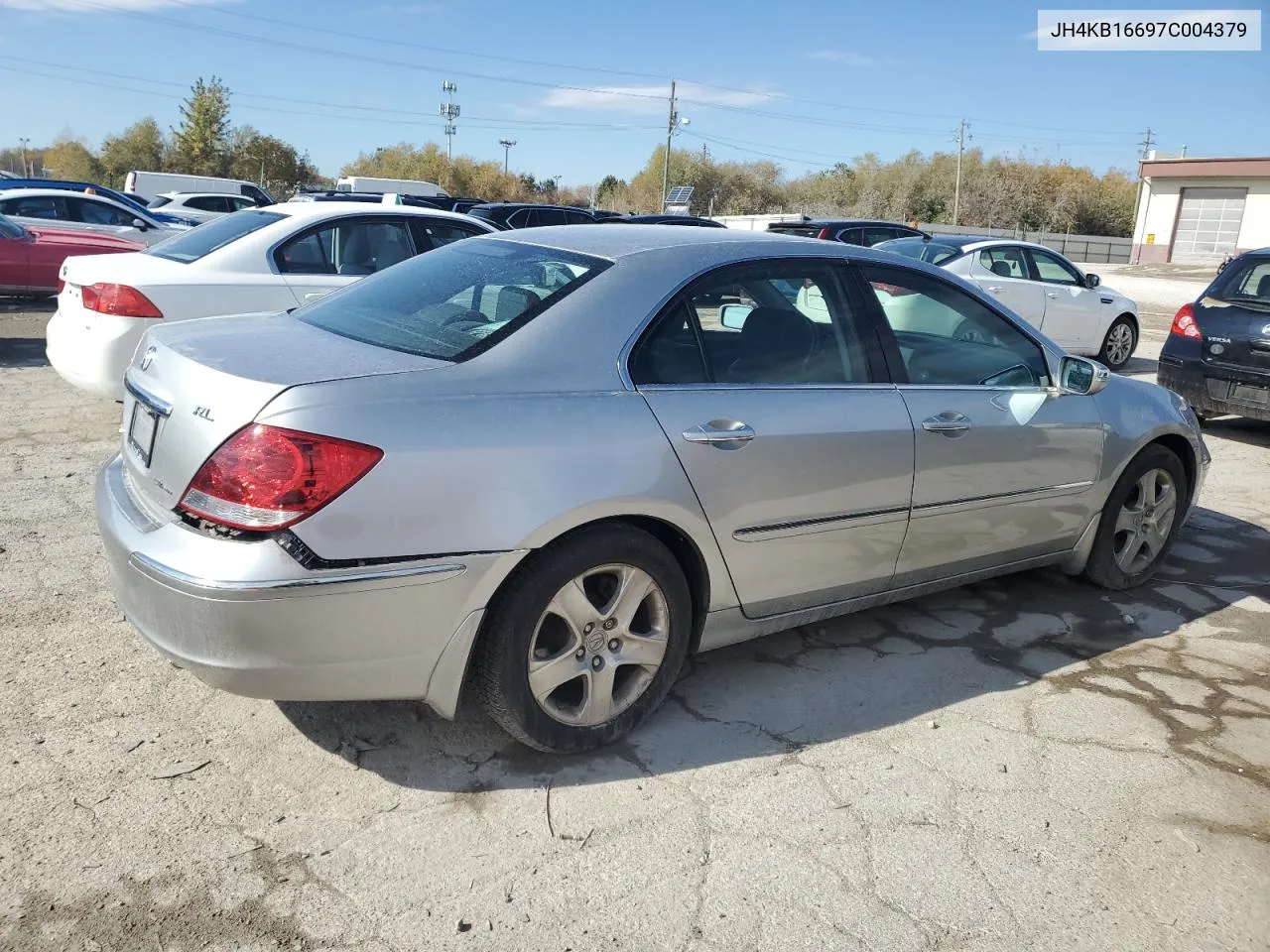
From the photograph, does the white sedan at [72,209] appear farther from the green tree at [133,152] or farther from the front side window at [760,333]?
the green tree at [133,152]

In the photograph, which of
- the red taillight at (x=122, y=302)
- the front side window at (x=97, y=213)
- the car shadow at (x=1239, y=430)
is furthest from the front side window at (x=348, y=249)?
the front side window at (x=97, y=213)

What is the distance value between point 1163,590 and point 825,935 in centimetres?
330

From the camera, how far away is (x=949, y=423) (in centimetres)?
379

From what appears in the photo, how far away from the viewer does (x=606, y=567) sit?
2992 millimetres

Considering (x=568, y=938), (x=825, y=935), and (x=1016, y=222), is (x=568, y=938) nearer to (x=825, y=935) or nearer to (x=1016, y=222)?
(x=825, y=935)

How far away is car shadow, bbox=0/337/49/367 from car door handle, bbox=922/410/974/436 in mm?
7828

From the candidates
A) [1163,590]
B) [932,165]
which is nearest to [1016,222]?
[932,165]

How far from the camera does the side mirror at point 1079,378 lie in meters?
4.25

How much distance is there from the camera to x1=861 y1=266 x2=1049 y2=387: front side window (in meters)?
3.90

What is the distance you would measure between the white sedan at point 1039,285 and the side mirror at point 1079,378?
24.5ft

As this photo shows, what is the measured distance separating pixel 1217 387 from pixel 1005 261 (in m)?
4.13

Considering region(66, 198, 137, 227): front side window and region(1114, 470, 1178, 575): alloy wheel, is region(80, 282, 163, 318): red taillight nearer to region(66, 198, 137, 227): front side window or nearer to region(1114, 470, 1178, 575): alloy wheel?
region(1114, 470, 1178, 575): alloy wheel

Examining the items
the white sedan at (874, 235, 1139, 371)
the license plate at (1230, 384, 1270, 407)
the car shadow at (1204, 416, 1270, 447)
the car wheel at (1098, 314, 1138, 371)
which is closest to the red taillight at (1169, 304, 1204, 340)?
the license plate at (1230, 384, 1270, 407)

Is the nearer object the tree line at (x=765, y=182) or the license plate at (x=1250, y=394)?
the license plate at (x=1250, y=394)
